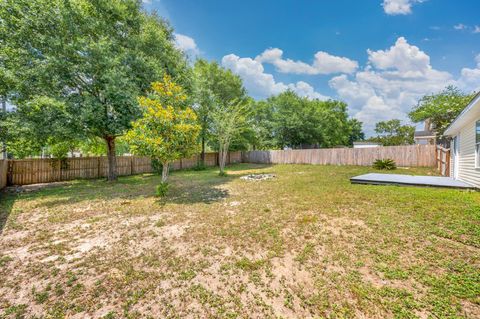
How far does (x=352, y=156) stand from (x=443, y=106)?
840 centimetres

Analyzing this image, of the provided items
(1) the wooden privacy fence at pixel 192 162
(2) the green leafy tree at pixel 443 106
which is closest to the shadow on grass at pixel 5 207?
(1) the wooden privacy fence at pixel 192 162

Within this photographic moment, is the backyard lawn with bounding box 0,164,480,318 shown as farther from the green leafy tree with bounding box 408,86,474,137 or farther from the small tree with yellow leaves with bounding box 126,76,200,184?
the green leafy tree with bounding box 408,86,474,137

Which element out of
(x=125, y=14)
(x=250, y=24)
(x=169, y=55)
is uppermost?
(x=250, y=24)

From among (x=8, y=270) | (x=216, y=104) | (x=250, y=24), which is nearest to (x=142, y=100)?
(x=8, y=270)

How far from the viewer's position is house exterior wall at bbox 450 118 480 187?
6453 millimetres

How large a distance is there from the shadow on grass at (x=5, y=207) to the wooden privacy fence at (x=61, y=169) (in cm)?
187

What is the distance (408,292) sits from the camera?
221cm

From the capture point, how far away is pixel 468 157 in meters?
6.93

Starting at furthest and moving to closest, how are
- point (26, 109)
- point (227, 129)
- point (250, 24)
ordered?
point (250, 24), point (227, 129), point (26, 109)

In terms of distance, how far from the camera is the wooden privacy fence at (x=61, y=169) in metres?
9.15

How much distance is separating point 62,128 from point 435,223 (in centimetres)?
1152

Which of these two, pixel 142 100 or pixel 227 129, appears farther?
pixel 227 129

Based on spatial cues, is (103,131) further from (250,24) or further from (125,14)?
(250,24)

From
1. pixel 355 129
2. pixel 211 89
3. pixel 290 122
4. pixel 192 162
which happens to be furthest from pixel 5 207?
pixel 355 129
